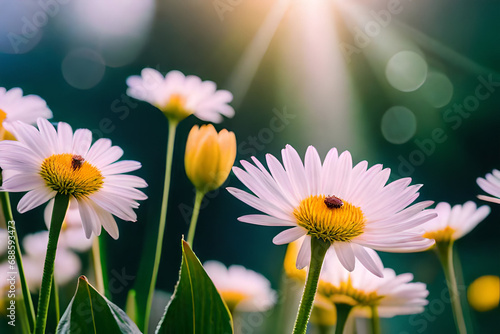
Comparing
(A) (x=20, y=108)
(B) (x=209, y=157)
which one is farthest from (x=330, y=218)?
(A) (x=20, y=108)

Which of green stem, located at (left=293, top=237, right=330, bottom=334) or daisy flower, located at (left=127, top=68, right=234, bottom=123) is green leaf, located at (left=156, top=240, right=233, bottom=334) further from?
daisy flower, located at (left=127, top=68, right=234, bottom=123)

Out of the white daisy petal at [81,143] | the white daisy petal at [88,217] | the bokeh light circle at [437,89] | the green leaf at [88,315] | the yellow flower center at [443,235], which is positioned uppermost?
the bokeh light circle at [437,89]

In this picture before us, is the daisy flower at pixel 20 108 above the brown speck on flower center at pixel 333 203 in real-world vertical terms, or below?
above

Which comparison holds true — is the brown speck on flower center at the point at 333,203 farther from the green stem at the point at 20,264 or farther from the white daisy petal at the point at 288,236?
the green stem at the point at 20,264

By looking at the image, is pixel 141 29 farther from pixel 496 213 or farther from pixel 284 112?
pixel 496 213

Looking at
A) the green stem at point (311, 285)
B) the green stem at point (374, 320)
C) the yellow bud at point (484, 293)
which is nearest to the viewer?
the green stem at point (311, 285)

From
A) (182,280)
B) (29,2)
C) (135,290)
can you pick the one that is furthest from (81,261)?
(29,2)

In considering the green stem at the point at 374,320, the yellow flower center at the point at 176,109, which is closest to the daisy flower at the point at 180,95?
the yellow flower center at the point at 176,109
